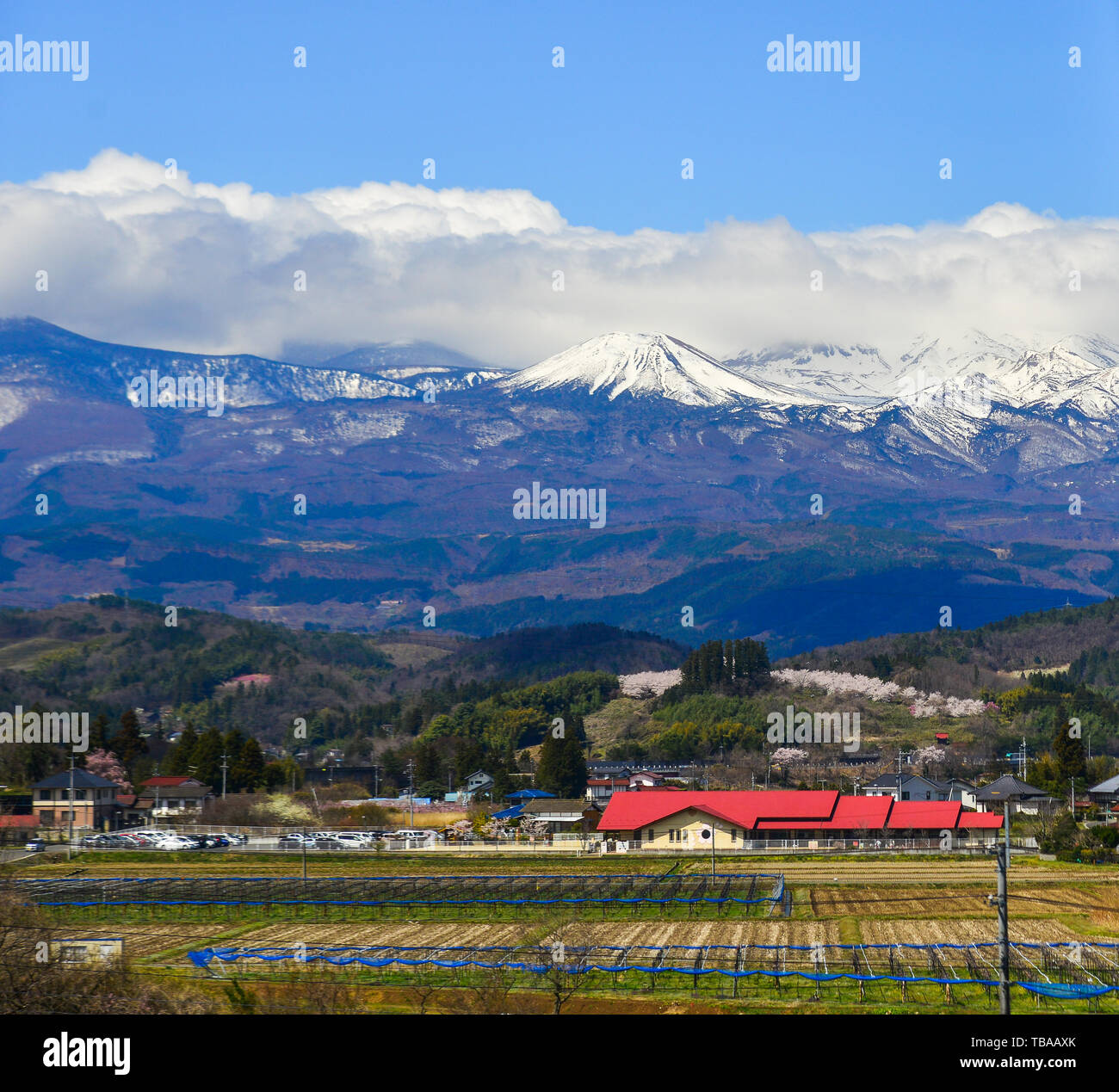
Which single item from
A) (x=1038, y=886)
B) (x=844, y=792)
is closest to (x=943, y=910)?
(x=1038, y=886)

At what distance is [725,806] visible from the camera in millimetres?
74000

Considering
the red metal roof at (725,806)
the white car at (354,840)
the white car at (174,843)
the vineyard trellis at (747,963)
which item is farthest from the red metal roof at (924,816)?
the vineyard trellis at (747,963)

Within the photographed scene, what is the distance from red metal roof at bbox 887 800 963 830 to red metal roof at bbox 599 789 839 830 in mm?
3280

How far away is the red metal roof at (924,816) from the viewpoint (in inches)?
2852

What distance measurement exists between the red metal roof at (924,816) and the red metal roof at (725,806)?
328 cm

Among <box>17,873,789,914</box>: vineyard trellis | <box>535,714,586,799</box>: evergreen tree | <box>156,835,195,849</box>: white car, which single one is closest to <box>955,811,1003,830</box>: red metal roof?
<box>17,873,789,914</box>: vineyard trellis

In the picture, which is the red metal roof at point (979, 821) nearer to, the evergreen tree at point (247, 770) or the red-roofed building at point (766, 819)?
the red-roofed building at point (766, 819)

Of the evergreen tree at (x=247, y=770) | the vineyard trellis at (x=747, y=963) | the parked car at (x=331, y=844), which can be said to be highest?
the vineyard trellis at (x=747, y=963)

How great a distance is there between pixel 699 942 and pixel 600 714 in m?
108

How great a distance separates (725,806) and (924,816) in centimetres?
1022

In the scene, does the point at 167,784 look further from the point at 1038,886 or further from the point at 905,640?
the point at 905,640

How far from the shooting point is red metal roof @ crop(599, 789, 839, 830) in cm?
7212

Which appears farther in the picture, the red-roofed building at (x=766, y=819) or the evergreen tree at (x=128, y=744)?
the evergreen tree at (x=128, y=744)
